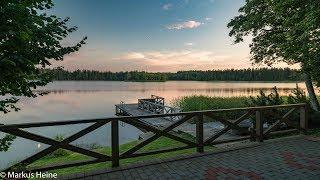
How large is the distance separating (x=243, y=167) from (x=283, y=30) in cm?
1409

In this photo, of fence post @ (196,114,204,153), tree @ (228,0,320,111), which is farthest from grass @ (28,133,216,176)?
tree @ (228,0,320,111)

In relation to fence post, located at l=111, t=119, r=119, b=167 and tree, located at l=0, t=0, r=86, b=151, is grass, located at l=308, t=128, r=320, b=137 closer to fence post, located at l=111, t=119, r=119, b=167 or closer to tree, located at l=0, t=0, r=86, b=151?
fence post, located at l=111, t=119, r=119, b=167

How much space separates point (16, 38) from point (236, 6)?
19.7m

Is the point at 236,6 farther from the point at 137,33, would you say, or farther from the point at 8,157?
the point at 137,33

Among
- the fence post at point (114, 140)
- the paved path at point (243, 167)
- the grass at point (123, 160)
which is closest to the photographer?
the paved path at point (243, 167)

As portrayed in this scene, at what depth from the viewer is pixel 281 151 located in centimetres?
855

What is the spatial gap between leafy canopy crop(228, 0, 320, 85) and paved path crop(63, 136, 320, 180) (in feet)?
15.4

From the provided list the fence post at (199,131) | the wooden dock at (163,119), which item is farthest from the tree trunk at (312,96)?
the fence post at (199,131)

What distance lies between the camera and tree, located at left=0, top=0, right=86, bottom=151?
135 inches

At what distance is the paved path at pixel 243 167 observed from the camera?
634cm

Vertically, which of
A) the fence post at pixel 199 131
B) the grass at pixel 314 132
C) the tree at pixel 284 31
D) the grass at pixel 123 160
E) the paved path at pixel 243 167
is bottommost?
the grass at pixel 123 160

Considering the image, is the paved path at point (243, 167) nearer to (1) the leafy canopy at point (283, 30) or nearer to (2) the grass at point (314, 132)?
(2) the grass at point (314, 132)

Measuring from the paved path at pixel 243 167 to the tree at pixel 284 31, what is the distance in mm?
4688

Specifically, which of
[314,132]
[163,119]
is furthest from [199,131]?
[163,119]
